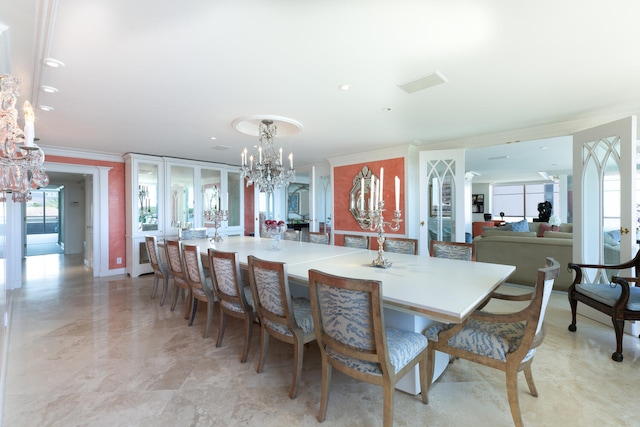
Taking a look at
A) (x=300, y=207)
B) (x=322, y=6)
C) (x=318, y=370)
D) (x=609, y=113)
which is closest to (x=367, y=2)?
(x=322, y=6)

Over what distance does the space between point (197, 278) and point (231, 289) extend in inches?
23.9

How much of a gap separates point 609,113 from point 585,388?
3.08 meters

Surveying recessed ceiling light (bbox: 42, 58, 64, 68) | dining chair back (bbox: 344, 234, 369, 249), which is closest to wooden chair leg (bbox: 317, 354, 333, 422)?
dining chair back (bbox: 344, 234, 369, 249)

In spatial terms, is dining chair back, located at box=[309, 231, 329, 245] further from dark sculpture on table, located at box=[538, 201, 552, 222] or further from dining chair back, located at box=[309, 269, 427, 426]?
dark sculpture on table, located at box=[538, 201, 552, 222]

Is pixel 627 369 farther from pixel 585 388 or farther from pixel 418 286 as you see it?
pixel 418 286

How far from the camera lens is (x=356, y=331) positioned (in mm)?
1396

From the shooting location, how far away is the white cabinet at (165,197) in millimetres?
5262

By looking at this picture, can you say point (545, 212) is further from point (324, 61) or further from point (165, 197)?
point (165, 197)

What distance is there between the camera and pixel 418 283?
173 centimetres

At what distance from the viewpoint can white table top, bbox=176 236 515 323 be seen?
53.6 inches

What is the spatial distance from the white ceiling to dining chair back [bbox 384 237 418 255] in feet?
4.77

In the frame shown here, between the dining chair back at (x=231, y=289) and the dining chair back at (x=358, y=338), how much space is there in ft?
2.98

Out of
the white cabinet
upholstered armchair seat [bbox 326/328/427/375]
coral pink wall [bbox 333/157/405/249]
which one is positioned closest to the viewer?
upholstered armchair seat [bbox 326/328/427/375]

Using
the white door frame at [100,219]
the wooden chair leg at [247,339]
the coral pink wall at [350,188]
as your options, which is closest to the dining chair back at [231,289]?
the wooden chair leg at [247,339]
